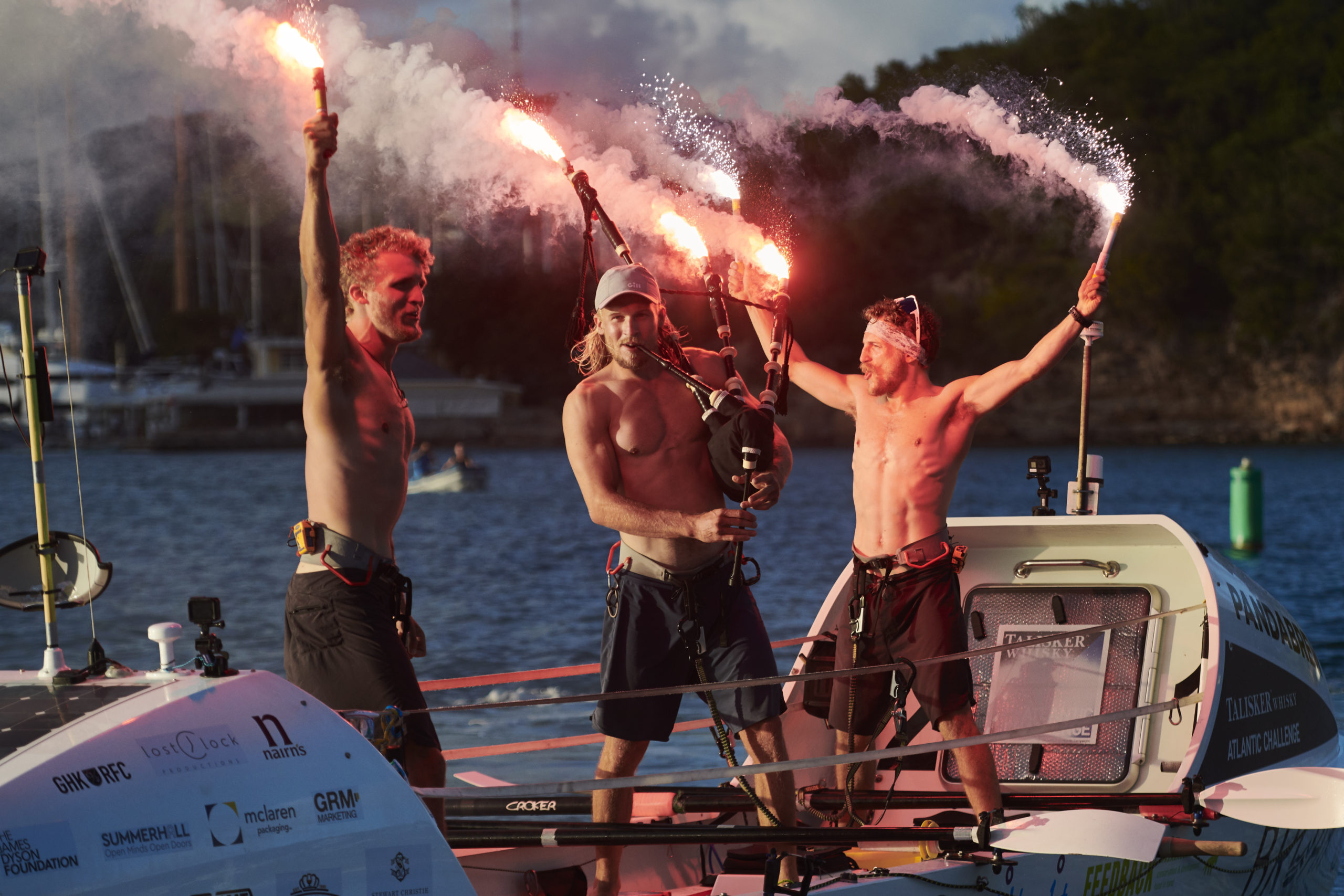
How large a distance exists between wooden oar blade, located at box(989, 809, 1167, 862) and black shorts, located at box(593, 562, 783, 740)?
95 centimetres

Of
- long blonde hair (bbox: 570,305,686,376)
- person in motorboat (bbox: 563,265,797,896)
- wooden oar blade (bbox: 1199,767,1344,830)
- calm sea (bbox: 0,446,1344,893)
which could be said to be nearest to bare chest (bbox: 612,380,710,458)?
person in motorboat (bbox: 563,265,797,896)

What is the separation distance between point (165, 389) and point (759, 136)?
89.4 m

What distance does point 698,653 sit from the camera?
489 centimetres

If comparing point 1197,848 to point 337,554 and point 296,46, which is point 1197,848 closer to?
point 337,554

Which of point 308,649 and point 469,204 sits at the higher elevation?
point 469,204

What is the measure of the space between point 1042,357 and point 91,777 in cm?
389

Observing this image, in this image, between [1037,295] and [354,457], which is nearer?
[354,457]

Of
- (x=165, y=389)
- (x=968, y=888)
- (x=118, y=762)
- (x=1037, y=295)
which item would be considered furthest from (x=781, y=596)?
(x=165, y=389)

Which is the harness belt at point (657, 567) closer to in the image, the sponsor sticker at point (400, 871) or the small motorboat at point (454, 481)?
the sponsor sticker at point (400, 871)

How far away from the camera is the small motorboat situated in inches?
2040

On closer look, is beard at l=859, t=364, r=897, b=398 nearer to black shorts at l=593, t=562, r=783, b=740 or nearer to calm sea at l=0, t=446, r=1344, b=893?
black shorts at l=593, t=562, r=783, b=740

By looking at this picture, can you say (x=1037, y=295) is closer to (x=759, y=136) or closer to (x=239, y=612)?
(x=239, y=612)

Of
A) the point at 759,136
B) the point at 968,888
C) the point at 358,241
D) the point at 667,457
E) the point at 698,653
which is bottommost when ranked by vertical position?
the point at 968,888

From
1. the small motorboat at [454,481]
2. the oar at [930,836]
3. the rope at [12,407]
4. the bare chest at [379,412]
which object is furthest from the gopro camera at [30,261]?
the small motorboat at [454,481]
